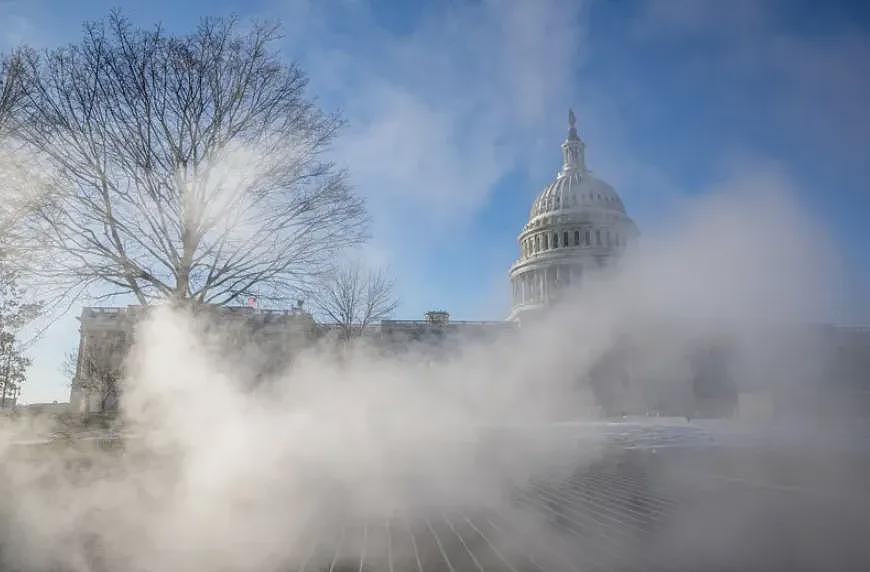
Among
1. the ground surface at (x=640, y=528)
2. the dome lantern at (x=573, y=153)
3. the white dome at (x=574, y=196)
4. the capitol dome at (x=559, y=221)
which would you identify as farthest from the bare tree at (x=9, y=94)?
the dome lantern at (x=573, y=153)

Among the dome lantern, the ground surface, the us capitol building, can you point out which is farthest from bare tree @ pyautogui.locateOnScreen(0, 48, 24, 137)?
the dome lantern

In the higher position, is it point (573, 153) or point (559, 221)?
point (573, 153)

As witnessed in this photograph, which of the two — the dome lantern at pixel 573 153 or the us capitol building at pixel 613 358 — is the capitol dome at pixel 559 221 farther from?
the us capitol building at pixel 613 358

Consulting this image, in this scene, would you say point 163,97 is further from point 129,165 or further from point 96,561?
point 96,561

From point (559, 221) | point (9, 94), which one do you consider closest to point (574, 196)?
point (559, 221)

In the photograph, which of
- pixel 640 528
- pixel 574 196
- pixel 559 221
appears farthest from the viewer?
pixel 574 196

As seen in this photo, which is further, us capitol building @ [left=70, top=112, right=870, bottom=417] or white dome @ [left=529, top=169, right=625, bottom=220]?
white dome @ [left=529, top=169, right=625, bottom=220]

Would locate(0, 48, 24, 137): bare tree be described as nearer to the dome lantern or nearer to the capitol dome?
the capitol dome

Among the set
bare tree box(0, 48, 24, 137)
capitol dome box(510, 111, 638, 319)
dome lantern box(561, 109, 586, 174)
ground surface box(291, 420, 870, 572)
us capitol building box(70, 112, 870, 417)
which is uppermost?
dome lantern box(561, 109, 586, 174)

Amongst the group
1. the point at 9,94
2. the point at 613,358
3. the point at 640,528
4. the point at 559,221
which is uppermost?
the point at 559,221

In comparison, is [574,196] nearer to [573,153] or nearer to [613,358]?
[573,153]

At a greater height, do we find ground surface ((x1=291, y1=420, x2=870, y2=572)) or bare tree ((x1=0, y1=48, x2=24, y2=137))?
bare tree ((x1=0, y1=48, x2=24, y2=137))

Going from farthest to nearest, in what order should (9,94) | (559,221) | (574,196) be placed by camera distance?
(574,196), (559,221), (9,94)

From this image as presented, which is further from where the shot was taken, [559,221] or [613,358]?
[559,221]
